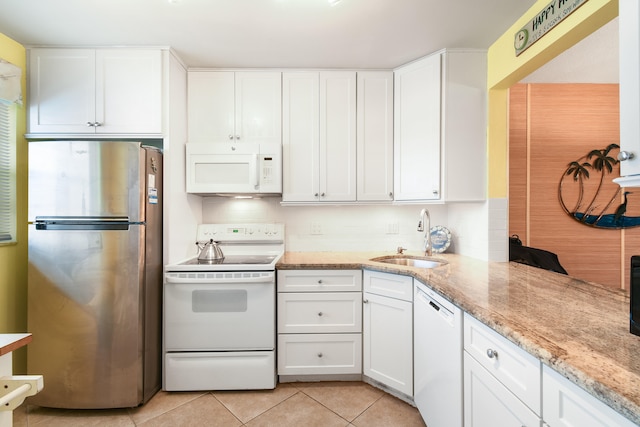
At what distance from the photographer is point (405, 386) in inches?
73.7

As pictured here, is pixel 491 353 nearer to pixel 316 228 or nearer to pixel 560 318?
pixel 560 318

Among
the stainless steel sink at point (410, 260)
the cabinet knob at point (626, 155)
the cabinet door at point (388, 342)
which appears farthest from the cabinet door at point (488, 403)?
the stainless steel sink at point (410, 260)

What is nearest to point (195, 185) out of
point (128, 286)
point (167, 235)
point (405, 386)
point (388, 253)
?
point (167, 235)

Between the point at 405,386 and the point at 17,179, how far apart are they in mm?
2963

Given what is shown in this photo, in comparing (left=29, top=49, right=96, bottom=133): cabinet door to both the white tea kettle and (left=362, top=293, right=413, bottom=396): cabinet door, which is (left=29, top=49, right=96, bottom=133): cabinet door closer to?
the white tea kettle

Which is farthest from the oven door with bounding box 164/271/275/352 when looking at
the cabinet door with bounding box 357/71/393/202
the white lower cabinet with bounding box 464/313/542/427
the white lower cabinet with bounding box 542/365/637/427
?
the white lower cabinet with bounding box 542/365/637/427

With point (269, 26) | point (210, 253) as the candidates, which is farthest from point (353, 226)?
point (269, 26)

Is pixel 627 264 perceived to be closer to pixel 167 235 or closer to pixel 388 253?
pixel 388 253

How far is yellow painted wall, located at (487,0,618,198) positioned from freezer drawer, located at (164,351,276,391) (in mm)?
2117

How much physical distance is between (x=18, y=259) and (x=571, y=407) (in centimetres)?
302

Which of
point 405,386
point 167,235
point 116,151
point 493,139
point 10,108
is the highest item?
point 10,108

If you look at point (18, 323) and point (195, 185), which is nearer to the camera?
point (18, 323)

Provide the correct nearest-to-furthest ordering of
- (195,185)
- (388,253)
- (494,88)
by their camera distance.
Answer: (494,88), (195,185), (388,253)

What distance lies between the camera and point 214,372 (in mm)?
2027
